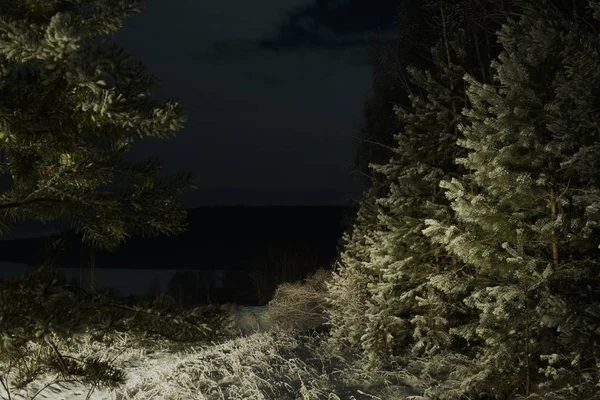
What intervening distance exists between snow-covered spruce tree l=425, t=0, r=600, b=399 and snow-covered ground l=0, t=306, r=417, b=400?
209 centimetres

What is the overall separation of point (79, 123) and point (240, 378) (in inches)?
267

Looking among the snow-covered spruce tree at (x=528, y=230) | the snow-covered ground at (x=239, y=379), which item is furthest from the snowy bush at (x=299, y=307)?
the snow-covered spruce tree at (x=528, y=230)

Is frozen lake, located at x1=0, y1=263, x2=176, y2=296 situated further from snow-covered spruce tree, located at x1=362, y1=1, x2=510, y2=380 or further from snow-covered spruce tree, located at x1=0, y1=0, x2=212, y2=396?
snow-covered spruce tree, located at x1=0, y1=0, x2=212, y2=396

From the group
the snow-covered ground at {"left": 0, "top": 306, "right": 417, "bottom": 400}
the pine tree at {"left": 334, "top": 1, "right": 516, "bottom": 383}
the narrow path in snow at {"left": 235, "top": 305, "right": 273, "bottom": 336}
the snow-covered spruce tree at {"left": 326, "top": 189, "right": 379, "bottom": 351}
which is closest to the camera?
the snow-covered ground at {"left": 0, "top": 306, "right": 417, "bottom": 400}

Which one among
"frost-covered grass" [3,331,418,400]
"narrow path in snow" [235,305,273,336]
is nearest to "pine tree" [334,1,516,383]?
"frost-covered grass" [3,331,418,400]

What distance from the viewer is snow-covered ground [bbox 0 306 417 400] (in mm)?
9336

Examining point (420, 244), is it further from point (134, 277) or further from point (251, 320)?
point (134, 277)

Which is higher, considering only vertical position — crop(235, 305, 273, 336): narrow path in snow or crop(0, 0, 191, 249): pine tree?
crop(0, 0, 191, 249): pine tree

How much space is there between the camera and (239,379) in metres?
10.1

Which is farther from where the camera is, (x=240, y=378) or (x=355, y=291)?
(x=355, y=291)

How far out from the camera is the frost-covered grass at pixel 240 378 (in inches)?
368

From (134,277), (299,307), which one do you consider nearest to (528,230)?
(299,307)

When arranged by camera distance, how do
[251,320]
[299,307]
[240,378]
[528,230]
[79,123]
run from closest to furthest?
[79,123] → [528,230] → [240,378] → [299,307] → [251,320]

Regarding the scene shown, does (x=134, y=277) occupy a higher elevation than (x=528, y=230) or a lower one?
lower
